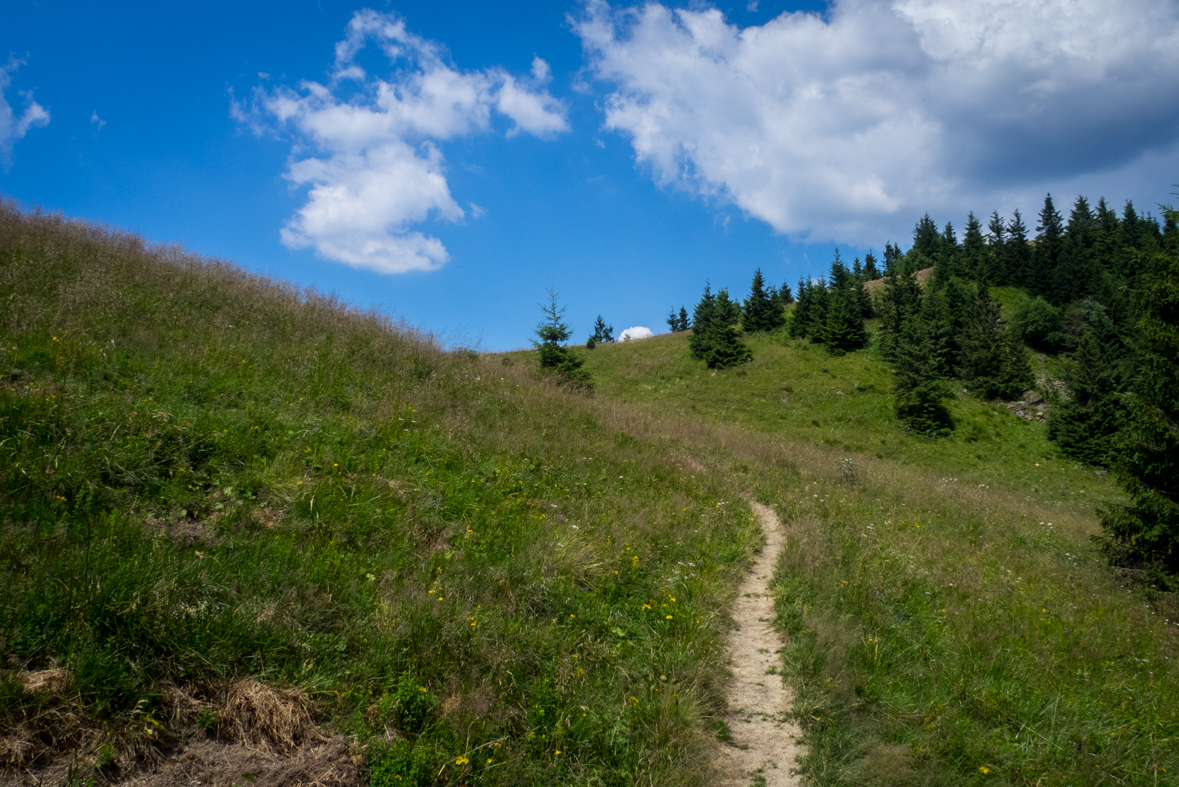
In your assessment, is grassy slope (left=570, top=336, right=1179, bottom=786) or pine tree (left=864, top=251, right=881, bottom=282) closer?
grassy slope (left=570, top=336, right=1179, bottom=786)

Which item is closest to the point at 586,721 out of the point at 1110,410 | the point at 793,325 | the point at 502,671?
the point at 502,671

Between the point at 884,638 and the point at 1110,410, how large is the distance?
126ft

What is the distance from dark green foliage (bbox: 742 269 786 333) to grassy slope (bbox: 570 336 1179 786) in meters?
36.9

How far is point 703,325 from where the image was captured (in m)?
49.2

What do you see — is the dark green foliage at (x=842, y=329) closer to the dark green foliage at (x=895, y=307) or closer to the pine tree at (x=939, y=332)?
the dark green foliage at (x=895, y=307)

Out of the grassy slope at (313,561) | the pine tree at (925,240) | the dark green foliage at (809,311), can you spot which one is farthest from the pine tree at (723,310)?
the pine tree at (925,240)

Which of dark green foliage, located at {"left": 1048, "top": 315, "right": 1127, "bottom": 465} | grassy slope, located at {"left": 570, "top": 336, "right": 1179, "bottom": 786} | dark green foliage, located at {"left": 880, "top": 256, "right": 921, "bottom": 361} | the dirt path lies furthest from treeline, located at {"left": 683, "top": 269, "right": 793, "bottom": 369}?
the dirt path

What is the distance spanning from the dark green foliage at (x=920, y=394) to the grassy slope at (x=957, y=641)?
761 inches

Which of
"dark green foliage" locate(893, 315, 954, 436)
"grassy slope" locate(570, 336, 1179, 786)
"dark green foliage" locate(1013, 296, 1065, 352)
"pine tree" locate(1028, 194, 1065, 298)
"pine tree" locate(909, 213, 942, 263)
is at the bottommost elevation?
"grassy slope" locate(570, 336, 1179, 786)

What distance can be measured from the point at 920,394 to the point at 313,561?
38010mm

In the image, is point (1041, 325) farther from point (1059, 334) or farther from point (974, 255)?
point (974, 255)

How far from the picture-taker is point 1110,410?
3142 centimetres

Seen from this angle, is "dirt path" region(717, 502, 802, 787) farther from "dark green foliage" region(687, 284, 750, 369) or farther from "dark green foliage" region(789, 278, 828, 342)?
"dark green foliage" region(789, 278, 828, 342)

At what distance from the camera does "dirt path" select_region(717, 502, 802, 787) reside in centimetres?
396
